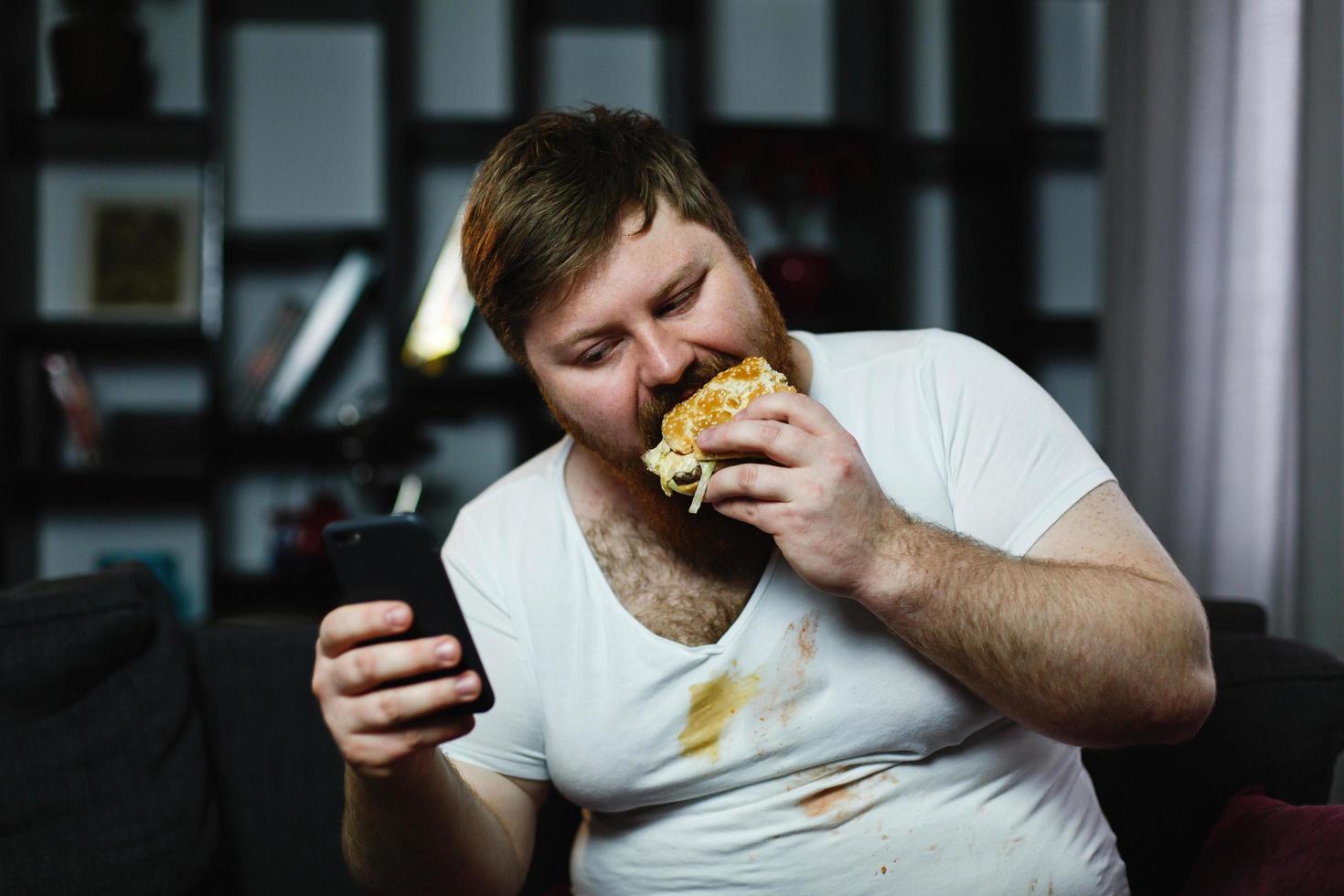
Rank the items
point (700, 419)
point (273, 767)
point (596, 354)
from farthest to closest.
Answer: point (273, 767) → point (596, 354) → point (700, 419)

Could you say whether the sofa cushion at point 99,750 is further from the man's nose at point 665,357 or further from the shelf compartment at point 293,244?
the shelf compartment at point 293,244

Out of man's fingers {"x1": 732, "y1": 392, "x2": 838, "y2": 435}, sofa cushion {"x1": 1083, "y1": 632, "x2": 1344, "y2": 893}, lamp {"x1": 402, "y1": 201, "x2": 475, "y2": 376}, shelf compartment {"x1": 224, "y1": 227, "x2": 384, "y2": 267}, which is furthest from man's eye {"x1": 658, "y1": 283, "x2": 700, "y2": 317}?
shelf compartment {"x1": 224, "y1": 227, "x2": 384, "y2": 267}

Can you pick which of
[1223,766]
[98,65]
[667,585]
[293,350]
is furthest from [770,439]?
[98,65]

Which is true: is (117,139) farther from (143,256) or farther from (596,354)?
A: (596,354)

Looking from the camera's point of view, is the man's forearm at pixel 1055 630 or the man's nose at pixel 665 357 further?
the man's nose at pixel 665 357

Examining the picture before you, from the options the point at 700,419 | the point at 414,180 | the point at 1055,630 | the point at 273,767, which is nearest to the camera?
the point at 1055,630

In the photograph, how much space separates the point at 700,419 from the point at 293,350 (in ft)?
8.24

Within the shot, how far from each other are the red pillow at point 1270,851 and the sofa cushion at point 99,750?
1.22 meters

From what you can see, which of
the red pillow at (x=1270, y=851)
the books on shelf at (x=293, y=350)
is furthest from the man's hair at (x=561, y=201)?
the books on shelf at (x=293, y=350)

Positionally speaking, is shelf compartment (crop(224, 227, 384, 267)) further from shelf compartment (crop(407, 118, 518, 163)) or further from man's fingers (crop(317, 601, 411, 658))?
man's fingers (crop(317, 601, 411, 658))

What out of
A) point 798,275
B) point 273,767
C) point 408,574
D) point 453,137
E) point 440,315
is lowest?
point 273,767

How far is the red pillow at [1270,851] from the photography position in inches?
44.9

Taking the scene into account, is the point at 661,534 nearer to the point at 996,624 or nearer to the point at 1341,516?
the point at 996,624

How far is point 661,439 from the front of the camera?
49.1 inches
